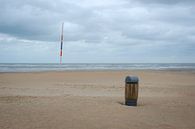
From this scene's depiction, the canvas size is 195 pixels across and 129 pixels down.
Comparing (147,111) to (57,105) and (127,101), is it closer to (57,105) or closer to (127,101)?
(127,101)

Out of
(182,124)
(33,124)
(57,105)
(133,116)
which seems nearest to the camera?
(33,124)

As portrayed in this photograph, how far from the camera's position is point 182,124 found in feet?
22.2

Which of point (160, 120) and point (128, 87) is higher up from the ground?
point (128, 87)

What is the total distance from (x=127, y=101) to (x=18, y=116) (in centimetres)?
385

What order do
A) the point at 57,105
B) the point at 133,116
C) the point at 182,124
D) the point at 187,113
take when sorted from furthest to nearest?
the point at 57,105 < the point at 187,113 < the point at 133,116 < the point at 182,124

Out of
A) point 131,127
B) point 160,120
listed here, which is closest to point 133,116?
point 160,120

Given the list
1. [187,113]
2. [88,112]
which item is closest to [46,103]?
[88,112]

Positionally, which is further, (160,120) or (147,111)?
(147,111)

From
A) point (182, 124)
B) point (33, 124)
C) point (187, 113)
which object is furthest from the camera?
point (187, 113)

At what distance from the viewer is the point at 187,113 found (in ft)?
26.7

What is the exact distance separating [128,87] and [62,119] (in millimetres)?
3249

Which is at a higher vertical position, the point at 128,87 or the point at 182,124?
the point at 128,87

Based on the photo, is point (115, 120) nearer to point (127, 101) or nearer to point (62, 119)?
point (62, 119)

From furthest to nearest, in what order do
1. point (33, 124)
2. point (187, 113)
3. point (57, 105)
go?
1. point (57, 105)
2. point (187, 113)
3. point (33, 124)
